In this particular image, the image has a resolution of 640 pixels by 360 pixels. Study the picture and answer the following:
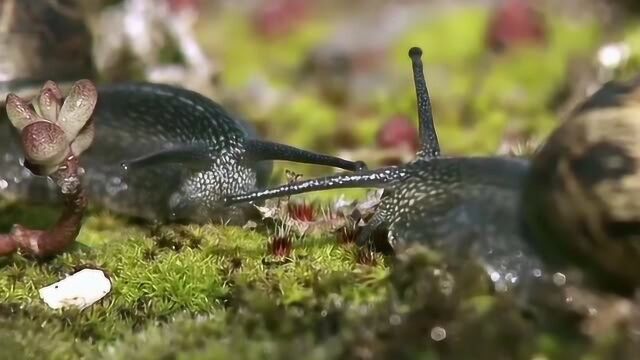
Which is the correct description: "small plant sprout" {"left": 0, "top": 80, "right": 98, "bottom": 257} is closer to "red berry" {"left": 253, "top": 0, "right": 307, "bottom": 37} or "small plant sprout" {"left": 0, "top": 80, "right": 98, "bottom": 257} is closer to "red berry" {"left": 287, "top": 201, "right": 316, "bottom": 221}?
"red berry" {"left": 287, "top": 201, "right": 316, "bottom": 221}

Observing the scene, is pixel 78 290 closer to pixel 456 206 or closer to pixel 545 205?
pixel 456 206

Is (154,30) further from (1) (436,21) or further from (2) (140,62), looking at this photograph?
(1) (436,21)

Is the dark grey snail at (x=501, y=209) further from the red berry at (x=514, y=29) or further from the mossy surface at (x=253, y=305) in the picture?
the red berry at (x=514, y=29)

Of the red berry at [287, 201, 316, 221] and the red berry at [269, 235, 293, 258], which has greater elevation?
→ the red berry at [287, 201, 316, 221]

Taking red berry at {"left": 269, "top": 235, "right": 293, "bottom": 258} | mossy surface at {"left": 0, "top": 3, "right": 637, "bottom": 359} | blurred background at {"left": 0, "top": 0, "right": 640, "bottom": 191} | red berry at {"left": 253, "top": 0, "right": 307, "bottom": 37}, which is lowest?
mossy surface at {"left": 0, "top": 3, "right": 637, "bottom": 359}

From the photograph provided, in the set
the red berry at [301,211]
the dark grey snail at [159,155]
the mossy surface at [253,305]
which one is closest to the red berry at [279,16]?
the dark grey snail at [159,155]

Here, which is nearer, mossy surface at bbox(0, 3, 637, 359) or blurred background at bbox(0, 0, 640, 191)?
mossy surface at bbox(0, 3, 637, 359)

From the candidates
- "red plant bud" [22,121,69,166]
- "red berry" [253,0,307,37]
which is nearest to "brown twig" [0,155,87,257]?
"red plant bud" [22,121,69,166]
